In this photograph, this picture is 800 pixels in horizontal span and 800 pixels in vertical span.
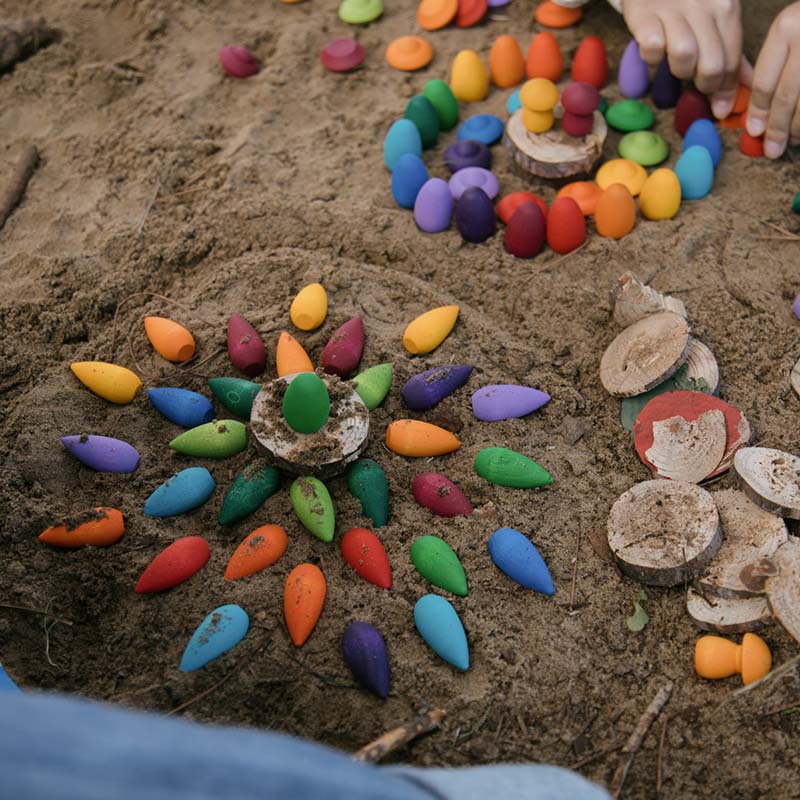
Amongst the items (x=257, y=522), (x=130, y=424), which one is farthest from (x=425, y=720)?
(x=130, y=424)

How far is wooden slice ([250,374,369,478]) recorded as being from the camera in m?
1.66

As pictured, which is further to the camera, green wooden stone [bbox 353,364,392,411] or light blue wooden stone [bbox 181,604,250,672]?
green wooden stone [bbox 353,364,392,411]

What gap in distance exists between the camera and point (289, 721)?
1428 millimetres

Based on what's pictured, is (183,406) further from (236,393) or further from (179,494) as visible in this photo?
(179,494)

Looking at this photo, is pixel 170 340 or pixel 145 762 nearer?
pixel 145 762

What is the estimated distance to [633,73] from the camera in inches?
98.2

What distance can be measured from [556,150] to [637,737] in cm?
150

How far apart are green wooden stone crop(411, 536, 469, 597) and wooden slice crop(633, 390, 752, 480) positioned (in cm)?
46

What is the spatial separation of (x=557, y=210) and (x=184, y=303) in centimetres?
91

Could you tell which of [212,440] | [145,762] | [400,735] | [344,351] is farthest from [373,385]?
[145,762]

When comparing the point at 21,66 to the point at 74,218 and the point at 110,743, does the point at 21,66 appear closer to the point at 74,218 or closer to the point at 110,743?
the point at 74,218

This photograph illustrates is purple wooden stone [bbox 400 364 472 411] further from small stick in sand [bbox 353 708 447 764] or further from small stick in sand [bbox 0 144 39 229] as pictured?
small stick in sand [bbox 0 144 39 229]

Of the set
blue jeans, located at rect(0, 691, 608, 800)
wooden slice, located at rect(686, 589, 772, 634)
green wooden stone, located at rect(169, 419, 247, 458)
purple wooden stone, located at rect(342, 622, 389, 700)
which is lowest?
wooden slice, located at rect(686, 589, 772, 634)

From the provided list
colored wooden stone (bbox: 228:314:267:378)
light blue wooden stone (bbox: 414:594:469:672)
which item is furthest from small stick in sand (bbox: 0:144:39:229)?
light blue wooden stone (bbox: 414:594:469:672)
